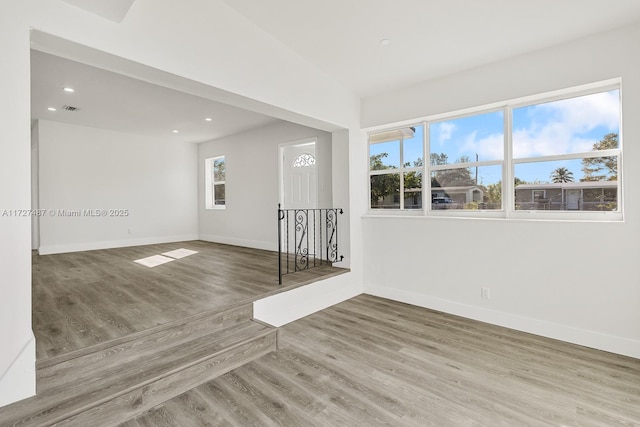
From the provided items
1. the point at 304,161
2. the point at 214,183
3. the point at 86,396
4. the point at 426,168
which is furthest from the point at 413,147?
the point at 214,183

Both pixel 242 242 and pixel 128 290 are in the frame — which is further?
pixel 242 242

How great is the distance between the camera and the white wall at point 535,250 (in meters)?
2.79

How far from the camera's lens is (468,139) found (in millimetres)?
3867

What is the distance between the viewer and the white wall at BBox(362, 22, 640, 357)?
9.14 feet

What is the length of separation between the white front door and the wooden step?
9.93ft

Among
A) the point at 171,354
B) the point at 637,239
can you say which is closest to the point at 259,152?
the point at 171,354

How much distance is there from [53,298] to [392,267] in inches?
157

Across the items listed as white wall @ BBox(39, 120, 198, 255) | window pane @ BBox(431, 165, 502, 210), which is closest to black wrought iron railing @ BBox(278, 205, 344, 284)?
window pane @ BBox(431, 165, 502, 210)

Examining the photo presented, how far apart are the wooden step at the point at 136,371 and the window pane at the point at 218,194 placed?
5268 mm

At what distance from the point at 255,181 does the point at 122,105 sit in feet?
8.57

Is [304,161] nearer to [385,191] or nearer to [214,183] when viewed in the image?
[385,191]

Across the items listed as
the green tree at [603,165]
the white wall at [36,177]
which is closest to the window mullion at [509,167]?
the green tree at [603,165]

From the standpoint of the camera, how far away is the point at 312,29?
10.1 feet

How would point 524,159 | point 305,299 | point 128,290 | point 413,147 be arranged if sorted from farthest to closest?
point 413,147 < point 305,299 < point 128,290 < point 524,159
